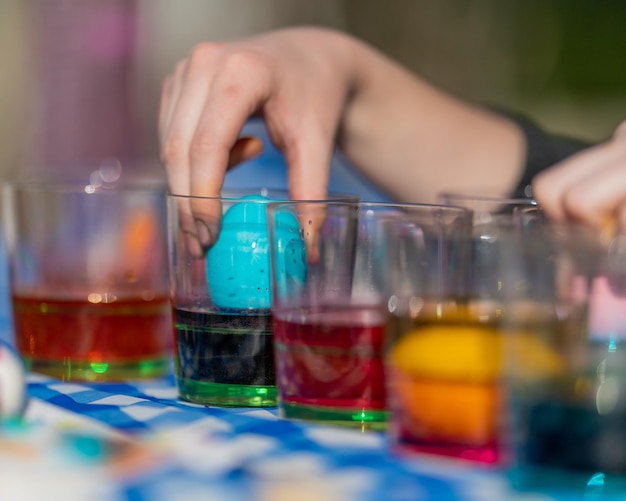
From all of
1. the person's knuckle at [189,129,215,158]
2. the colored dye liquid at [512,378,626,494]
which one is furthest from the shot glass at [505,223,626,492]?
the person's knuckle at [189,129,215,158]

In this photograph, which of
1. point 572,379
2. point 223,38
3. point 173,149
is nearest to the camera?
point 572,379

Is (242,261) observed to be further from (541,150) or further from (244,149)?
(541,150)

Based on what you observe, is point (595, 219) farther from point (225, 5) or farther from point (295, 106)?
point (225, 5)

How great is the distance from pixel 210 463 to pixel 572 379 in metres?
0.21

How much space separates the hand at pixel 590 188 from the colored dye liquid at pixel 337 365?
0.14 m

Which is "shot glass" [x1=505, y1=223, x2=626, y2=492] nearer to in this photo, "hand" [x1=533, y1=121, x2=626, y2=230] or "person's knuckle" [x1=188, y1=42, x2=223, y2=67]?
"hand" [x1=533, y1=121, x2=626, y2=230]

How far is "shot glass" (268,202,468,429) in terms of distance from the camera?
2.07 feet

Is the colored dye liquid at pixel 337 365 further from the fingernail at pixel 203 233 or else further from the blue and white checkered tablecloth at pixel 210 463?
the fingernail at pixel 203 233

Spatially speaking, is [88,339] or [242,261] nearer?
[242,261]

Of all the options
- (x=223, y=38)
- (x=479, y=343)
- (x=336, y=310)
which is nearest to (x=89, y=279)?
(x=336, y=310)

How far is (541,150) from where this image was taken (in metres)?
1.40

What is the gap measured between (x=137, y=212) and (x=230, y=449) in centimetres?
42

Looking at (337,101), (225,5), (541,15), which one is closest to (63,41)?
(225,5)

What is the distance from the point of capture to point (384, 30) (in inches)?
205
